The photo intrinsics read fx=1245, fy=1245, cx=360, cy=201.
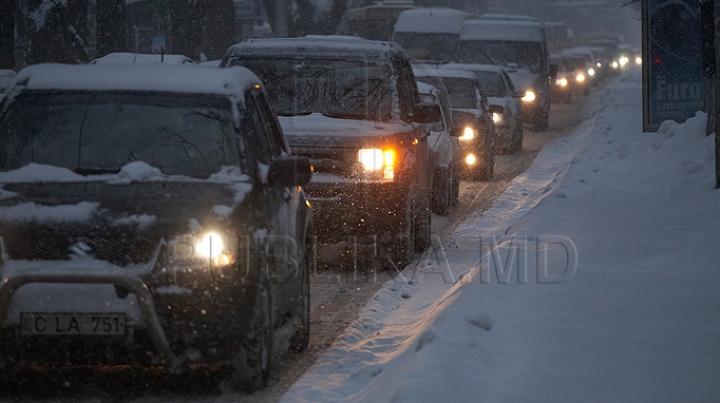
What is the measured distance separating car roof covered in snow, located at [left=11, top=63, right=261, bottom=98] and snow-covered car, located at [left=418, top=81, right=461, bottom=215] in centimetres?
718

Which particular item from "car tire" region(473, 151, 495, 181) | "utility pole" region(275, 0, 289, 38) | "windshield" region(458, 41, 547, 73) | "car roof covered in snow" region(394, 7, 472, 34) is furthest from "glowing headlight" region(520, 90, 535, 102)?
"utility pole" region(275, 0, 289, 38)

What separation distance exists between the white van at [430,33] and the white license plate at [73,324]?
3316 cm

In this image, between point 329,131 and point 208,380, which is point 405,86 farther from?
point 208,380

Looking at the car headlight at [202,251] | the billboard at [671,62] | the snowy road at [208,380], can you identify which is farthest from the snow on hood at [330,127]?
the billboard at [671,62]

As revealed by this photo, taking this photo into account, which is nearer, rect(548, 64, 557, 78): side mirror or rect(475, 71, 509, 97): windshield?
rect(475, 71, 509, 97): windshield

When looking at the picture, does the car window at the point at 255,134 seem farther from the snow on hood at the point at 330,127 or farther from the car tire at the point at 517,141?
the car tire at the point at 517,141

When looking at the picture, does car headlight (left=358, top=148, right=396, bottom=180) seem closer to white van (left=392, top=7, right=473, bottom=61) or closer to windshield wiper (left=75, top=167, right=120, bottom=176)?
windshield wiper (left=75, top=167, right=120, bottom=176)

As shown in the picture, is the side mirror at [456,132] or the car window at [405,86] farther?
the side mirror at [456,132]

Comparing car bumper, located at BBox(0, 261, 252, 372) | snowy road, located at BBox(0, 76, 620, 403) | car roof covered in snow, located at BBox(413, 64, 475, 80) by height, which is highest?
car roof covered in snow, located at BBox(413, 64, 475, 80)

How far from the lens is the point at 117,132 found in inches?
247

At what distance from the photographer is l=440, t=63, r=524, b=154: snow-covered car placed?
76.0ft

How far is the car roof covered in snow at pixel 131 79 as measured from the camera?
640 cm

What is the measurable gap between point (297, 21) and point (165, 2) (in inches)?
918

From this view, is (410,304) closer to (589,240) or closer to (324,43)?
(589,240)
